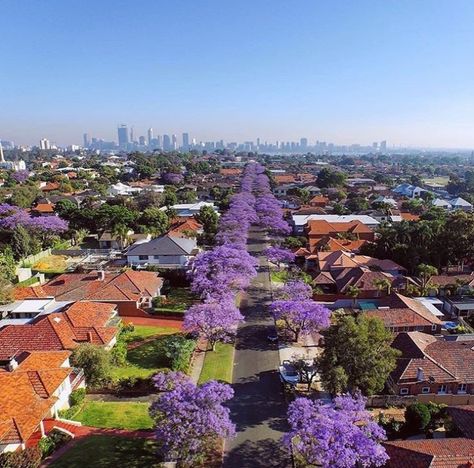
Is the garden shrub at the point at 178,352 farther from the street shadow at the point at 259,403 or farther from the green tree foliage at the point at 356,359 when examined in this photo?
the green tree foliage at the point at 356,359

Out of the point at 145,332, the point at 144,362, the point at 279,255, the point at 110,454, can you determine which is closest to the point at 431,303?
the point at 279,255

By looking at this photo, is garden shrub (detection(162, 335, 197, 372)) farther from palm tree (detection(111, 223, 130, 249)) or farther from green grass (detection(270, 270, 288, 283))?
palm tree (detection(111, 223, 130, 249))

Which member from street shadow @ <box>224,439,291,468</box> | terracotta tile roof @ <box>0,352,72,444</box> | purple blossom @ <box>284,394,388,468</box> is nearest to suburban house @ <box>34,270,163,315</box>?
terracotta tile roof @ <box>0,352,72,444</box>

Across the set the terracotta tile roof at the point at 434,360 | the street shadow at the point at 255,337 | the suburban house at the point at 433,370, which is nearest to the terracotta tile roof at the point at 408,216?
the street shadow at the point at 255,337

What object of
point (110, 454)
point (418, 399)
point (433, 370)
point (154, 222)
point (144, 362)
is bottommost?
point (144, 362)

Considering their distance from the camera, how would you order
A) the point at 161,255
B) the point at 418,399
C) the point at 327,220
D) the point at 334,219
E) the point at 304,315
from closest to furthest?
the point at 418,399, the point at 304,315, the point at 161,255, the point at 327,220, the point at 334,219

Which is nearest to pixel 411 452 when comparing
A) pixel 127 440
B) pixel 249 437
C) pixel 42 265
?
pixel 249 437

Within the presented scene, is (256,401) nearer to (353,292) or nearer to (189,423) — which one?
(189,423)
